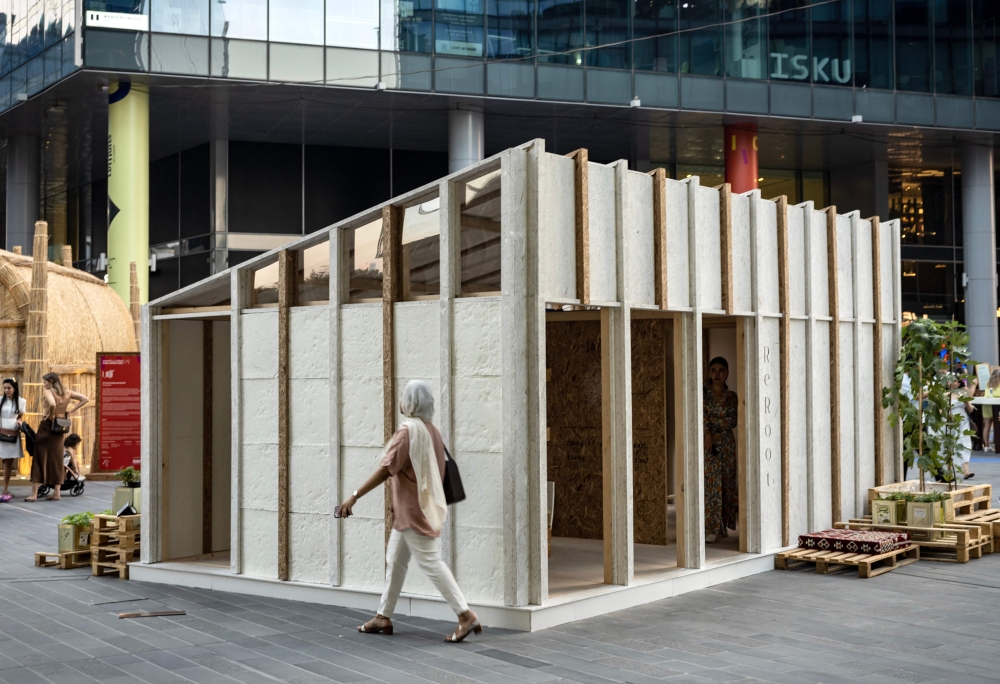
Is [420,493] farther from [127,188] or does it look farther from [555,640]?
[127,188]

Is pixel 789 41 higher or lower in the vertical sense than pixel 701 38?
higher

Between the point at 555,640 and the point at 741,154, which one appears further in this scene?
the point at 741,154

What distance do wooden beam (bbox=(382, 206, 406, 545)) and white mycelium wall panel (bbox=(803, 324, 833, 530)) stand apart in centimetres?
517

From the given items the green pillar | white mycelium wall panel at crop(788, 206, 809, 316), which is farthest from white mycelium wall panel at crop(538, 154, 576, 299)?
the green pillar

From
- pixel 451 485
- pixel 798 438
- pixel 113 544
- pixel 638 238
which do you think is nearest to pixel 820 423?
pixel 798 438

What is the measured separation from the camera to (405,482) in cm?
817

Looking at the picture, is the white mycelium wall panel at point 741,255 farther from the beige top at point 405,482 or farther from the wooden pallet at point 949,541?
the beige top at point 405,482

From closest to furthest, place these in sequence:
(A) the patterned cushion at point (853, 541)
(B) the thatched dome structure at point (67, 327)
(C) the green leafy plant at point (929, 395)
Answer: (A) the patterned cushion at point (853, 541)
(C) the green leafy plant at point (929, 395)
(B) the thatched dome structure at point (67, 327)

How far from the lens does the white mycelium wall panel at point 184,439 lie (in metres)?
11.3

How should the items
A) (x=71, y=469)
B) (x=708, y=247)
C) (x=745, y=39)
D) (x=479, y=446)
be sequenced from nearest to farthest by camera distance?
(x=479, y=446)
(x=708, y=247)
(x=71, y=469)
(x=745, y=39)

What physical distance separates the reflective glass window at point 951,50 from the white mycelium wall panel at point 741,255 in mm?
28255

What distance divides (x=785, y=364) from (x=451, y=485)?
5021mm

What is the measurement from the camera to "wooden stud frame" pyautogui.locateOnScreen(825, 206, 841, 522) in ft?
41.7

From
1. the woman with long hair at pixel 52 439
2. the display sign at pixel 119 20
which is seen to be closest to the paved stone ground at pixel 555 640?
the woman with long hair at pixel 52 439
